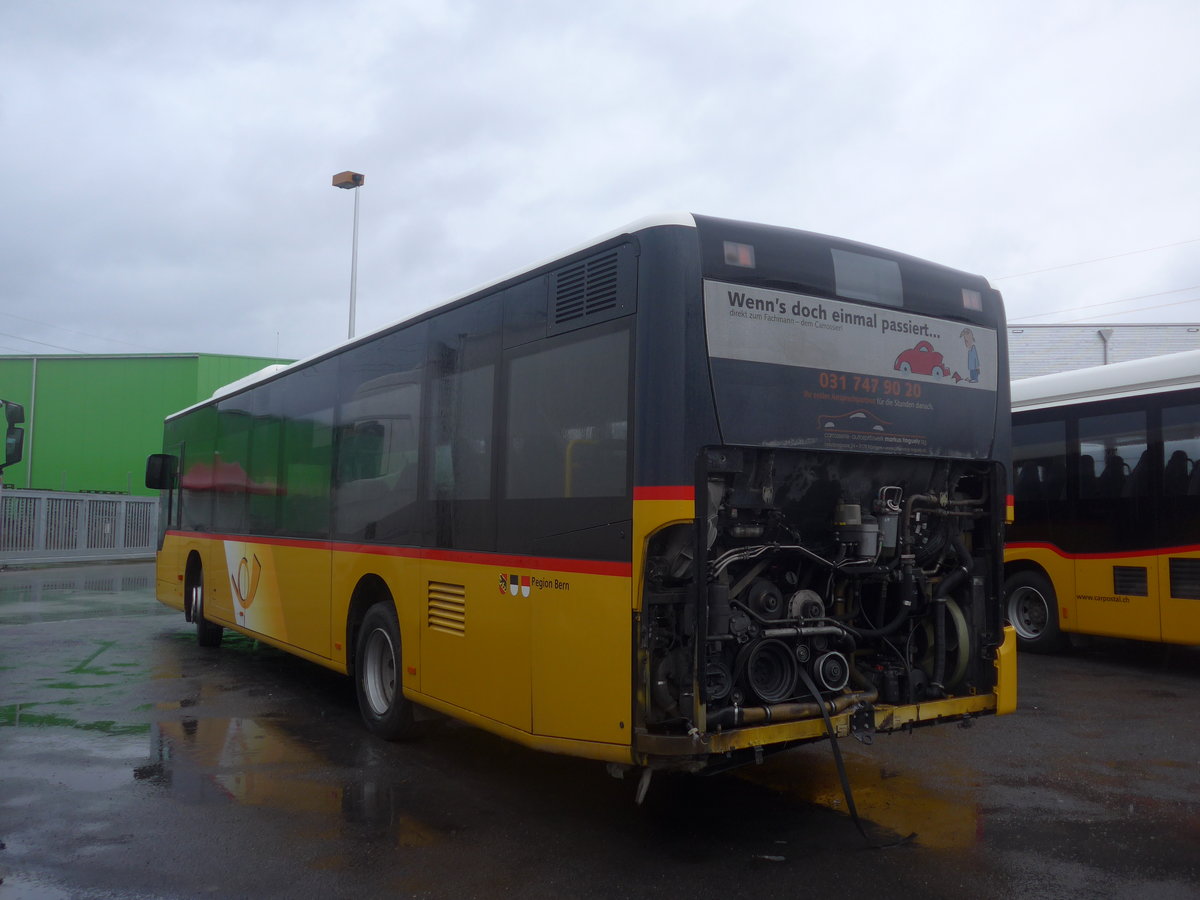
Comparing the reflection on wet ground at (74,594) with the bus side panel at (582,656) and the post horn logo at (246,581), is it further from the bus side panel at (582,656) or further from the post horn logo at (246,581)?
the bus side panel at (582,656)

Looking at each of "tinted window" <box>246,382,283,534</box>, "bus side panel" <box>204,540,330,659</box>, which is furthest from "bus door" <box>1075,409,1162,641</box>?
"tinted window" <box>246,382,283,534</box>

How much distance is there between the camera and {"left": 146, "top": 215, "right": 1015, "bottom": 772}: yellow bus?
514 cm

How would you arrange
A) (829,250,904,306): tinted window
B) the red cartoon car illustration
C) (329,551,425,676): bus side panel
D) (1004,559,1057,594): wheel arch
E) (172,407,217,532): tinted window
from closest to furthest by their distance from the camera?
1. (829,250,904,306): tinted window
2. the red cartoon car illustration
3. (329,551,425,676): bus side panel
4. (1004,559,1057,594): wheel arch
5. (172,407,217,532): tinted window

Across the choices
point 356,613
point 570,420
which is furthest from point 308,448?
point 570,420

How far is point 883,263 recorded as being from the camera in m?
6.24

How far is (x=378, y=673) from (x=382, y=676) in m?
0.07

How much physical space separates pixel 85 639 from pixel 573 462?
11.0 metres

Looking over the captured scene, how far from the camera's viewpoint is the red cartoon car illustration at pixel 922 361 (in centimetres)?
618

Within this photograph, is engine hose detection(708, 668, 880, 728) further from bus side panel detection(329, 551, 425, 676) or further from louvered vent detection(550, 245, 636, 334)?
bus side panel detection(329, 551, 425, 676)

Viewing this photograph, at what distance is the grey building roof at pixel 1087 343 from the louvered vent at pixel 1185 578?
33.8 metres

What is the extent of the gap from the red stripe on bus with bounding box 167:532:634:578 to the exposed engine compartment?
301 millimetres

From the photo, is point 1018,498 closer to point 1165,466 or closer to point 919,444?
point 1165,466

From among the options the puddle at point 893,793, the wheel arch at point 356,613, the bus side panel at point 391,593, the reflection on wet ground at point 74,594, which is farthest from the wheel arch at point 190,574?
the puddle at point 893,793

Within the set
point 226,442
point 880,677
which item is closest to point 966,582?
point 880,677
